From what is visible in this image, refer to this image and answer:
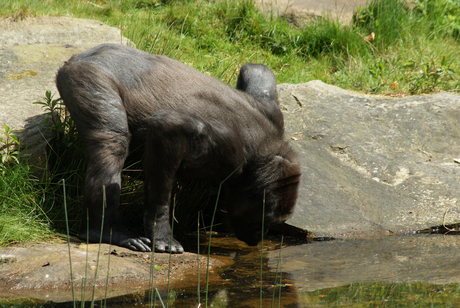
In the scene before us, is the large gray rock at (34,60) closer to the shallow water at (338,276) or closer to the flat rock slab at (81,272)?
the flat rock slab at (81,272)

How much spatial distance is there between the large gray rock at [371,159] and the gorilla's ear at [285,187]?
0.93 feet

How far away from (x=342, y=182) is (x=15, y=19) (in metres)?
4.99

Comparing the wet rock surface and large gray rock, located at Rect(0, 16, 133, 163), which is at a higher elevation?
large gray rock, located at Rect(0, 16, 133, 163)

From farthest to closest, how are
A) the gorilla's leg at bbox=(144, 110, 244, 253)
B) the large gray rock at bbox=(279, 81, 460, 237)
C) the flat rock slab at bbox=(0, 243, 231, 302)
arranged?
the large gray rock at bbox=(279, 81, 460, 237)
the gorilla's leg at bbox=(144, 110, 244, 253)
the flat rock slab at bbox=(0, 243, 231, 302)

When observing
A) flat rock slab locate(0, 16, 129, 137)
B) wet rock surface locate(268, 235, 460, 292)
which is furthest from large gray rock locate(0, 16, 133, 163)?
wet rock surface locate(268, 235, 460, 292)

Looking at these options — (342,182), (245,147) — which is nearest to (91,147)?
(245,147)

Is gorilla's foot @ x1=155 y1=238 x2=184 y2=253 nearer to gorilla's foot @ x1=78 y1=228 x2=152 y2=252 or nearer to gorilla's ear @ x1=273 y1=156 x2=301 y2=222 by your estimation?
gorilla's foot @ x1=78 y1=228 x2=152 y2=252

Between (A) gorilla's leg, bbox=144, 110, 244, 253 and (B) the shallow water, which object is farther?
(A) gorilla's leg, bbox=144, 110, 244, 253

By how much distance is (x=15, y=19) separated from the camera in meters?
6.62

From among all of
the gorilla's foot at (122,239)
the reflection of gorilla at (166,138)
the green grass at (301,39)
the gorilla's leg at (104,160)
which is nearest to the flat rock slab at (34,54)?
the green grass at (301,39)

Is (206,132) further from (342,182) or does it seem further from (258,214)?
(342,182)

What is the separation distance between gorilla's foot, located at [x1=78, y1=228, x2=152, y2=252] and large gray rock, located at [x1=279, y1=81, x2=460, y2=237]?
118 cm

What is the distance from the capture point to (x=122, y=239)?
3.21 m

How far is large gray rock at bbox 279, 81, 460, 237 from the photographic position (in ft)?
12.8
